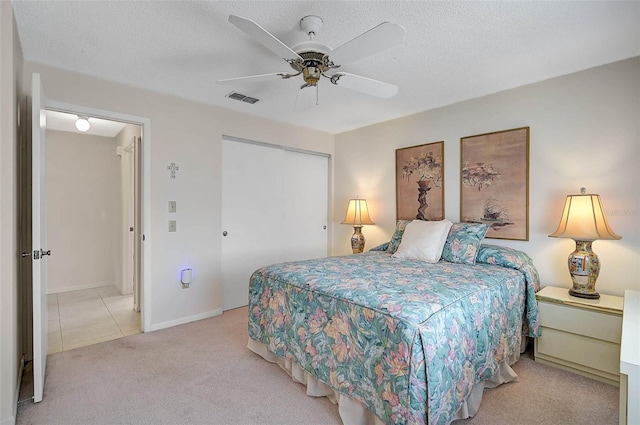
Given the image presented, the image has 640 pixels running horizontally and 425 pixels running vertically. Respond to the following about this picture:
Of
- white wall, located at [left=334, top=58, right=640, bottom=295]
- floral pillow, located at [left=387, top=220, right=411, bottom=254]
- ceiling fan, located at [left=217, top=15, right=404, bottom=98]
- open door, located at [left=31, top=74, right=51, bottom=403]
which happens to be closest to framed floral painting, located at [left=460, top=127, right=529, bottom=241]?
white wall, located at [left=334, top=58, right=640, bottom=295]

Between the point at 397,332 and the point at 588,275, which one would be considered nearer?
the point at 397,332

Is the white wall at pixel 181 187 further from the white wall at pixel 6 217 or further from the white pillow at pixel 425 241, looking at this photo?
the white pillow at pixel 425 241

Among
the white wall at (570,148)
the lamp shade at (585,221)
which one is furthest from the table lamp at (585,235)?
the white wall at (570,148)

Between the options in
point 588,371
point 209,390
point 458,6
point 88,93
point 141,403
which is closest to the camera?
point 458,6

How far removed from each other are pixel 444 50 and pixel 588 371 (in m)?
2.49

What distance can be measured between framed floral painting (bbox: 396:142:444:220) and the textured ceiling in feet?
2.41

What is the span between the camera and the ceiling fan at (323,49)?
160 centimetres

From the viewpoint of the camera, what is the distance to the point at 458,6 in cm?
182

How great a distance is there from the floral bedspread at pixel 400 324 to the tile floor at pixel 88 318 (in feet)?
5.36

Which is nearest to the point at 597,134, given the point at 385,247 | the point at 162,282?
the point at 385,247

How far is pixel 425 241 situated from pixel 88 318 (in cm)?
367

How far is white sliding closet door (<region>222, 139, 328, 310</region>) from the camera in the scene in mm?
3854

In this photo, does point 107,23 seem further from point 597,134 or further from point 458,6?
point 597,134

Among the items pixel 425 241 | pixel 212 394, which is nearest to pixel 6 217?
pixel 212 394
